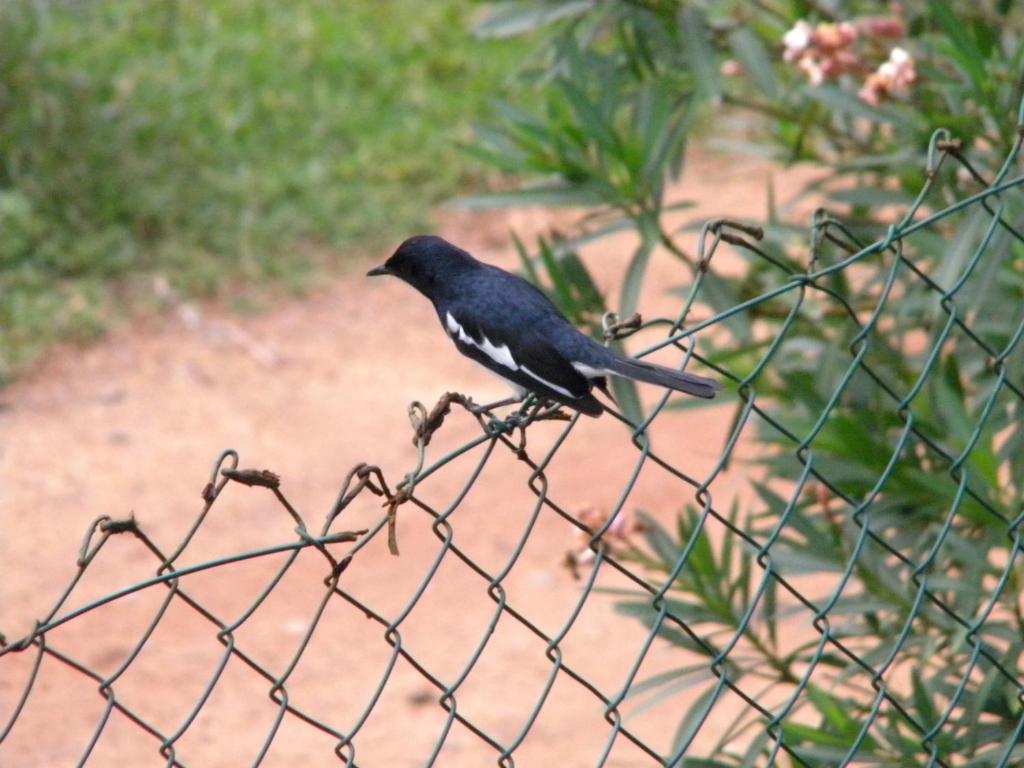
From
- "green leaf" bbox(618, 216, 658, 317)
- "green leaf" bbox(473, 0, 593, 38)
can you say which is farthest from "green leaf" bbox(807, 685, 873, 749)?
"green leaf" bbox(473, 0, 593, 38)

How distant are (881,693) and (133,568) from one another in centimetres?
359

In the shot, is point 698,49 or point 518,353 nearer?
point 518,353

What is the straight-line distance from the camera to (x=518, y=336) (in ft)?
10.00

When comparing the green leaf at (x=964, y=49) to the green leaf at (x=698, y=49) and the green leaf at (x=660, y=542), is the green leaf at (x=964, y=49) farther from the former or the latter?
the green leaf at (x=660, y=542)

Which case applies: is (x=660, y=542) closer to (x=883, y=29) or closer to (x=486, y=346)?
(x=486, y=346)

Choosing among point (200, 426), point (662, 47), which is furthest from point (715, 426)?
point (662, 47)

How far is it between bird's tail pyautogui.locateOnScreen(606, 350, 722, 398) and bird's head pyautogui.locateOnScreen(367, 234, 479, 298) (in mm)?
587

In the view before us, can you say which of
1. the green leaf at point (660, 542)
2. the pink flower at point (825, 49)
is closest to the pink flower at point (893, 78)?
the pink flower at point (825, 49)

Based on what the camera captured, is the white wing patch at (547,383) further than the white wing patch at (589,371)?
No

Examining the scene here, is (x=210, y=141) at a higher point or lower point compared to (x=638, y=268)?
higher

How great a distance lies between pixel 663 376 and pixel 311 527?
129 inches

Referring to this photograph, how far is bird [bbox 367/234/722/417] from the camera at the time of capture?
9.05 ft

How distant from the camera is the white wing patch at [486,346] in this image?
3016 mm

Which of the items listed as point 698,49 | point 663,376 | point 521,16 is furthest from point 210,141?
point 663,376
